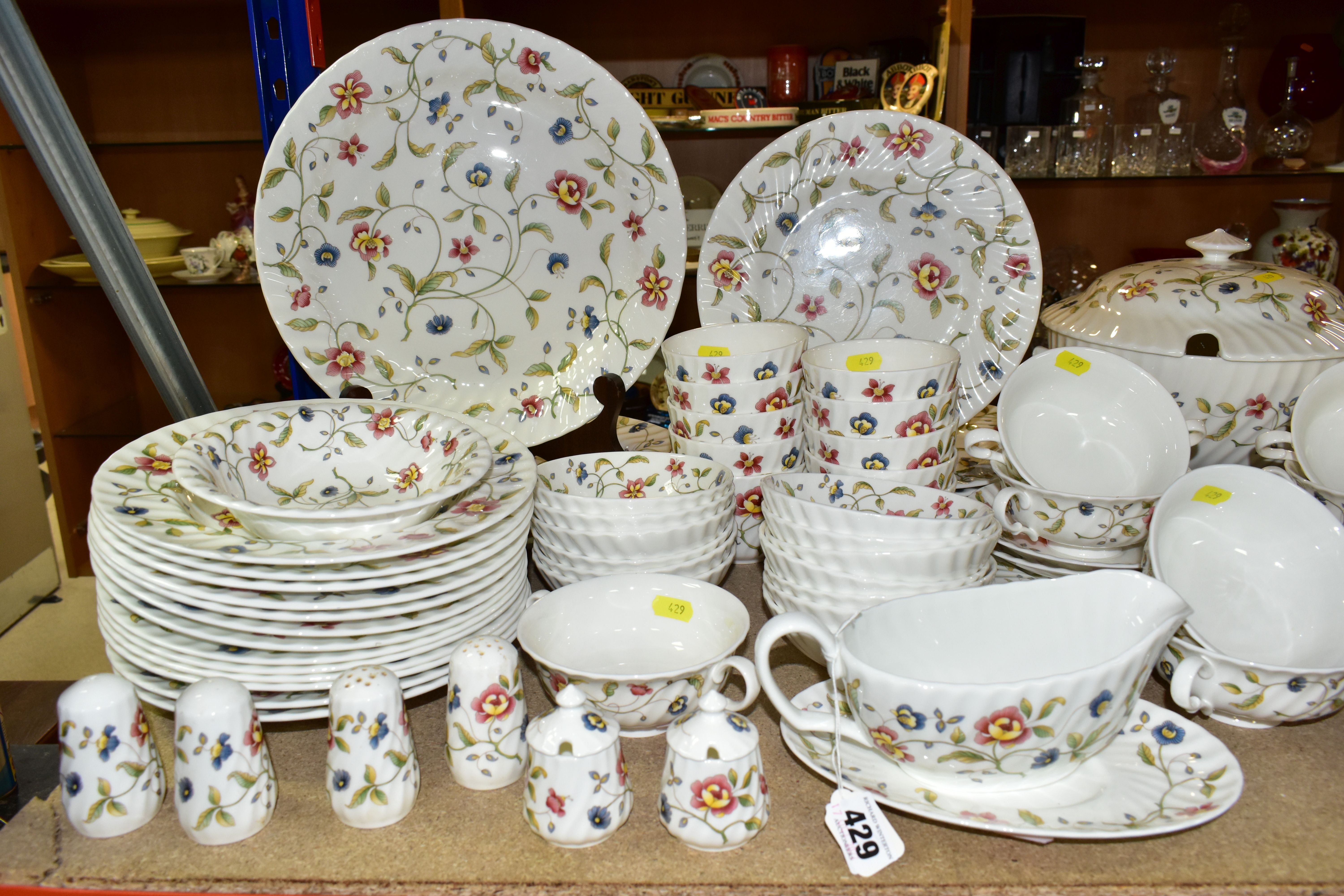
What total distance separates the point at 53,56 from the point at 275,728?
6.47 feet

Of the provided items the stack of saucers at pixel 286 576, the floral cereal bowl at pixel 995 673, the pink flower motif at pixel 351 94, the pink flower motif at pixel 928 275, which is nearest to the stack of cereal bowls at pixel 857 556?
the floral cereal bowl at pixel 995 673

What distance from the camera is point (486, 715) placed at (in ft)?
2.60

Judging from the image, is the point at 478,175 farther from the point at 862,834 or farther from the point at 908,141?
the point at 862,834

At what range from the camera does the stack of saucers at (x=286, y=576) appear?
81 centimetres

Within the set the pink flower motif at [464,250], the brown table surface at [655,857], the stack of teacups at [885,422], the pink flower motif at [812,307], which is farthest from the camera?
the pink flower motif at [812,307]

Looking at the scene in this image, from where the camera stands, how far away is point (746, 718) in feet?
2.50

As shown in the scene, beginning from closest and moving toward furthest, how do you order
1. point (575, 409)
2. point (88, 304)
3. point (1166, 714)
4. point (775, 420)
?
point (1166, 714)
point (775, 420)
point (575, 409)
point (88, 304)

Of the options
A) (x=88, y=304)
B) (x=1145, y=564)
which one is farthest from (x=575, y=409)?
(x=88, y=304)

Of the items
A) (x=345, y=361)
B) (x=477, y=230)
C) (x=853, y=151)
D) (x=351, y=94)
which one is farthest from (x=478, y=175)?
(x=853, y=151)

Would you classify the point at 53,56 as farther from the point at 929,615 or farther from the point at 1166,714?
the point at 1166,714

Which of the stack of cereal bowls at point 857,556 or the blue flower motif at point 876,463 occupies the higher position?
the blue flower motif at point 876,463

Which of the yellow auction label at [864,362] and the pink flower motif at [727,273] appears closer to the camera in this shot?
the yellow auction label at [864,362]

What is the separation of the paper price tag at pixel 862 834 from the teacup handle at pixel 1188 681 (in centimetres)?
28

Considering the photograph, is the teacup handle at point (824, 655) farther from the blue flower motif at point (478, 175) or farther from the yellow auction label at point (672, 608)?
the blue flower motif at point (478, 175)
